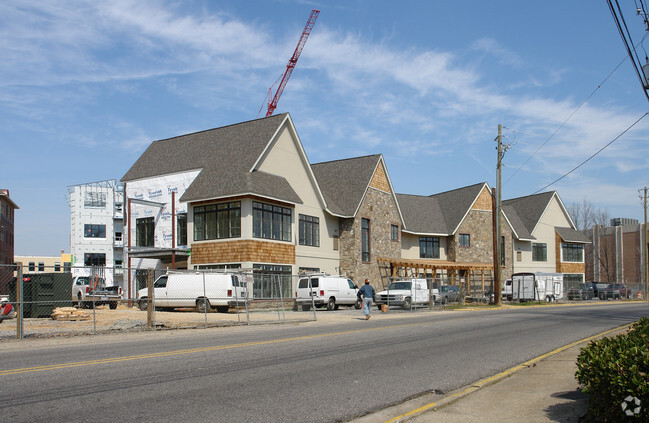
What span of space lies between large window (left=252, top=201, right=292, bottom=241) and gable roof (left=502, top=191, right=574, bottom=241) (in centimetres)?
3019

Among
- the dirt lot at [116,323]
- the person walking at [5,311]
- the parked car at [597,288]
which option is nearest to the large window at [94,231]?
the dirt lot at [116,323]

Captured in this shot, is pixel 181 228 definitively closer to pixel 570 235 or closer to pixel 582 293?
pixel 582 293

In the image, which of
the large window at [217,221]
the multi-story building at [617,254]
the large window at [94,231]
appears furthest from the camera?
the multi-story building at [617,254]

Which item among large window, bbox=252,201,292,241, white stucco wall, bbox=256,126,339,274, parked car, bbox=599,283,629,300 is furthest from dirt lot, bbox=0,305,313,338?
parked car, bbox=599,283,629,300

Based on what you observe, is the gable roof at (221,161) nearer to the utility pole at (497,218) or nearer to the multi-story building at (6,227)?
the utility pole at (497,218)

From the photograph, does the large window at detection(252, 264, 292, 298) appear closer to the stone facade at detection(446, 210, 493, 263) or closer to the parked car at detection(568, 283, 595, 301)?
the stone facade at detection(446, 210, 493, 263)

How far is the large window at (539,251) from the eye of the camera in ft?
212

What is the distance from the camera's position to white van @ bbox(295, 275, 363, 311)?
33.4 metres

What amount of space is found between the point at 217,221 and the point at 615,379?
103 ft

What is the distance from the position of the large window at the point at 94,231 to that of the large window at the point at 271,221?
3718 cm

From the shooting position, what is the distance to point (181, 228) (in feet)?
124

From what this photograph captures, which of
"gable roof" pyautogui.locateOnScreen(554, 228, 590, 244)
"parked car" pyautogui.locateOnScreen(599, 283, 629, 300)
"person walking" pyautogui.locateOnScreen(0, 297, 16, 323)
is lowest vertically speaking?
"parked car" pyautogui.locateOnScreen(599, 283, 629, 300)

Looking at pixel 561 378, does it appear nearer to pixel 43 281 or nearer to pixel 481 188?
pixel 43 281

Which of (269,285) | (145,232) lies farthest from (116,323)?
(145,232)
